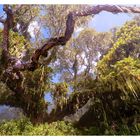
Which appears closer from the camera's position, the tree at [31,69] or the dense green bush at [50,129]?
the dense green bush at [50,129]

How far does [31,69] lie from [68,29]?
0.54m

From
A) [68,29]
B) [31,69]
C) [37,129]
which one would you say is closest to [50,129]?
[37,129]

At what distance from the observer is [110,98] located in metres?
3.40

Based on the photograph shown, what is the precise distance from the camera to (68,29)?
3520mm

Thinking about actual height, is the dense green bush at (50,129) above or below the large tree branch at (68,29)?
below

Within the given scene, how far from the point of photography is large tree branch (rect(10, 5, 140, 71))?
3469mm

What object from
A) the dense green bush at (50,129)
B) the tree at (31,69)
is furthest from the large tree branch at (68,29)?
the dense green bush at (50,129)

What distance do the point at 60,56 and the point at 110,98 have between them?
2.13 ft

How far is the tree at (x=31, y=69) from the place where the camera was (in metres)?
3.49

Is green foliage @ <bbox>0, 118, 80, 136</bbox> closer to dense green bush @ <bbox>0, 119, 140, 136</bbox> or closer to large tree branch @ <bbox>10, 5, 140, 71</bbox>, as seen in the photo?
dense green bush @ <bbox>0, 119, 140, 136</bbox>

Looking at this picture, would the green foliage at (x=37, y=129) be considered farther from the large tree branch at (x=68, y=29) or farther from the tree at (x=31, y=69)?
the large tree branch at (x=68, y=29)
